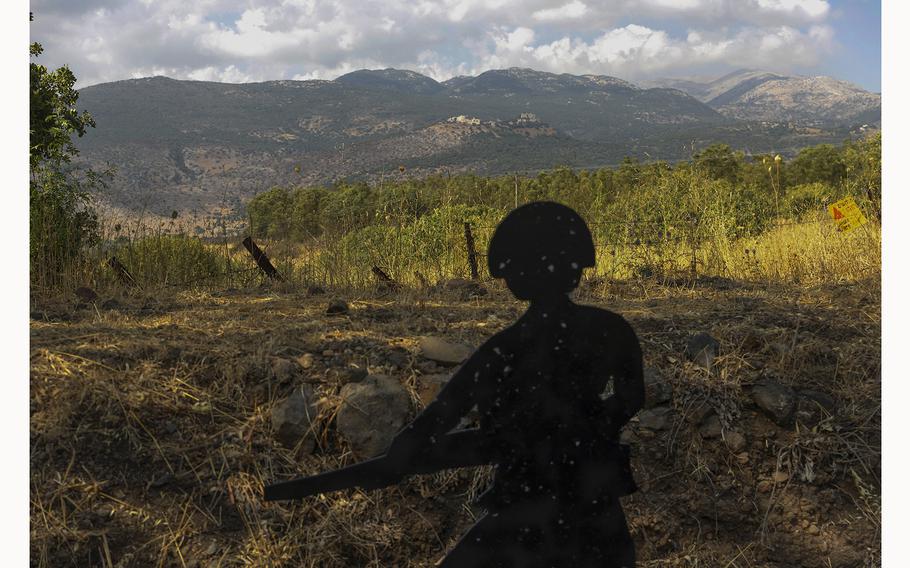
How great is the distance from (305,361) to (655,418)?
1784 mm

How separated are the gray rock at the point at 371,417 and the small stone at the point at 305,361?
1.14ft

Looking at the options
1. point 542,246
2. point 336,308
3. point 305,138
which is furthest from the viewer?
point 305,138

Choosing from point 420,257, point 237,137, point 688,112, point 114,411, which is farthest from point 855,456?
point 688,112

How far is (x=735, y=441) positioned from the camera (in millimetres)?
3432

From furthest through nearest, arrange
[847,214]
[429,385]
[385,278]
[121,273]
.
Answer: [847,214], [385,278], [121,273], [429,385]

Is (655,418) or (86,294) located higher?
(86,294)

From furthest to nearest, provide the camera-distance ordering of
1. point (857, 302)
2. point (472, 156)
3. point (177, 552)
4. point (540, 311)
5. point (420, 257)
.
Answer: point (472, 156) → point (420, 257) → point (857, 302) → point (177, 552) → point (540, 311)

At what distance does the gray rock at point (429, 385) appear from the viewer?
334 centimetres

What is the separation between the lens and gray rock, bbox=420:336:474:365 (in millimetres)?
3516

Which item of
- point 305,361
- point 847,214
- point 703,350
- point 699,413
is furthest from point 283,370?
point 847,214

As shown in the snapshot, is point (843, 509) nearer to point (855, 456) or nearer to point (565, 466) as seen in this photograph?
point (855, 456)

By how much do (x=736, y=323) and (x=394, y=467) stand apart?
3.16m

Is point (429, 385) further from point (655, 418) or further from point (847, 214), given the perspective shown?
point (847, 214)

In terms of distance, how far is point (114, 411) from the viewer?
320 cm
